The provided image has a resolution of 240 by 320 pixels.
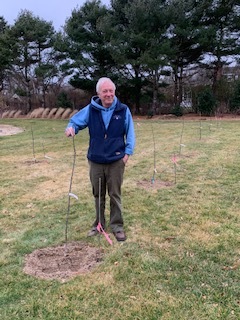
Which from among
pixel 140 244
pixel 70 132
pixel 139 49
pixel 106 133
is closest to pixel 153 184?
pixel 140 244

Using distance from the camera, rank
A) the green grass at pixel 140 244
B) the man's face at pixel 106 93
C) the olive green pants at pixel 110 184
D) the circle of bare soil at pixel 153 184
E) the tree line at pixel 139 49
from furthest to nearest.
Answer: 1. the tree line at pixel 139 49
2. the circle of bare soil at pixel 153 184
3. the olive green pants at pixel 110 184
4. the man's face at pixel 106 93
5. the green grass at pixel 140 244

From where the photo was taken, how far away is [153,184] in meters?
4.70

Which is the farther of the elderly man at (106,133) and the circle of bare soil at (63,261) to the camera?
the elderly man at (106,133)

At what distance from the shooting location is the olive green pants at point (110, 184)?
2.86 meters

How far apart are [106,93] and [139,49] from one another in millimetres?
14665

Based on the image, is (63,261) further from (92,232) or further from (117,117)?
(117,117)

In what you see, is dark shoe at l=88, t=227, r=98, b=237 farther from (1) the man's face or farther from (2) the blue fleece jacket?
(1) the man's face

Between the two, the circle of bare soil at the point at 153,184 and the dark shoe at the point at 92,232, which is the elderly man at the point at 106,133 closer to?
the dark shoe at the point at 92,232

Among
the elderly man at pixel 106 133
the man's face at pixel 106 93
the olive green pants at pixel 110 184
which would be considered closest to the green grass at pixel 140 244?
the olive green pants at pixel 110 184

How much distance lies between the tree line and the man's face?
41.4 feet

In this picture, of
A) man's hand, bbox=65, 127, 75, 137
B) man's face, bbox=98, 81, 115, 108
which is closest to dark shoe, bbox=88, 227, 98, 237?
man's hand, bbox=65, 127, 75, 137

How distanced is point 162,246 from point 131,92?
53.8 ft

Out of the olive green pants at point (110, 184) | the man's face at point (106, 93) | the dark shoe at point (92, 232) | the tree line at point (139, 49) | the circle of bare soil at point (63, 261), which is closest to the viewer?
the circle of bare soil at point (63, 261)

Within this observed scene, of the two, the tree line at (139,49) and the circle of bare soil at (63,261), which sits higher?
the tree line at (139,49)
